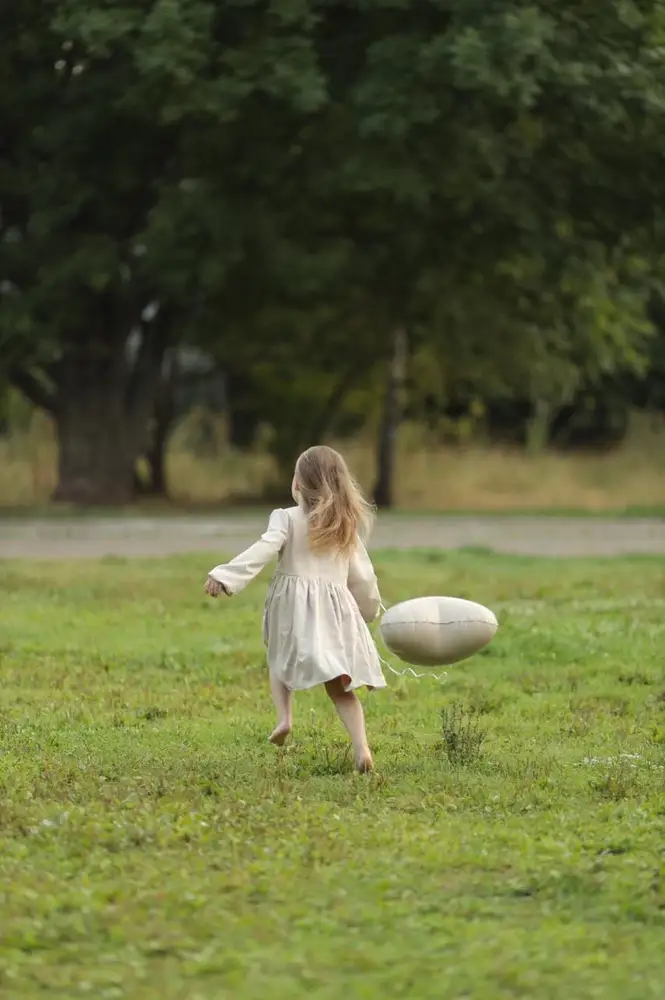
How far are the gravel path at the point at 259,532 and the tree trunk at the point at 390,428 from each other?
6262mm

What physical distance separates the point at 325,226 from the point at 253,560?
19.7 m

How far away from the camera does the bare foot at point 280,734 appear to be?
8.20 metres

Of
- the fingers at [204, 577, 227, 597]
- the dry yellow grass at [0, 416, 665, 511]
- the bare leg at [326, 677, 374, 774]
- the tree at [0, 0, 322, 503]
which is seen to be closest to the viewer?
the fingers at [204, 577, 227, 597]

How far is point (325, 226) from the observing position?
1066 inches

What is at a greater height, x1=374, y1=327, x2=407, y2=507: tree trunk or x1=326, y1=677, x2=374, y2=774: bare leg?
x1=374, y1=327, x2=407, y2=507: tree trunk

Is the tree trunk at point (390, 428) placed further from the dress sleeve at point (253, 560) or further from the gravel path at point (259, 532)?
the dress sleeve at point (253, 560)

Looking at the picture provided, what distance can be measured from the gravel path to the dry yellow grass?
666 centimetres

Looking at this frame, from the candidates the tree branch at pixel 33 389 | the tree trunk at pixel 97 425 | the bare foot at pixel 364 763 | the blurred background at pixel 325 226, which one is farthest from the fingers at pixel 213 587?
the tree branch at pixel 33 389

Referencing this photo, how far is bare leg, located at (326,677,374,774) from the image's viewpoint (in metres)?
7.82

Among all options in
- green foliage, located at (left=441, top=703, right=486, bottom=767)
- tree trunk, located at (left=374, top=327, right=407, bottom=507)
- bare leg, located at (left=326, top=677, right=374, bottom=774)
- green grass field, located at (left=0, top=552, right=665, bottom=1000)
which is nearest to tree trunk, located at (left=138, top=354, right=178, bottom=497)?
tree trunk, located at (left=374, top=327, right=407, bottom=507)

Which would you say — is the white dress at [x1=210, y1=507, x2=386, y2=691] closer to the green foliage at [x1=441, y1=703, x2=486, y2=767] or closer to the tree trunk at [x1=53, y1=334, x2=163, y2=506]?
the green foliage at [x1=441, y1=703, x2=486, y2=767]

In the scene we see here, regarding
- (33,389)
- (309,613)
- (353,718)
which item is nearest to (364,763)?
(353,718)

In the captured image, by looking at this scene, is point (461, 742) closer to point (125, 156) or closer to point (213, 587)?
point (213, 587)

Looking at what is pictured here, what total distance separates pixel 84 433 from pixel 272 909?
78.7ft
